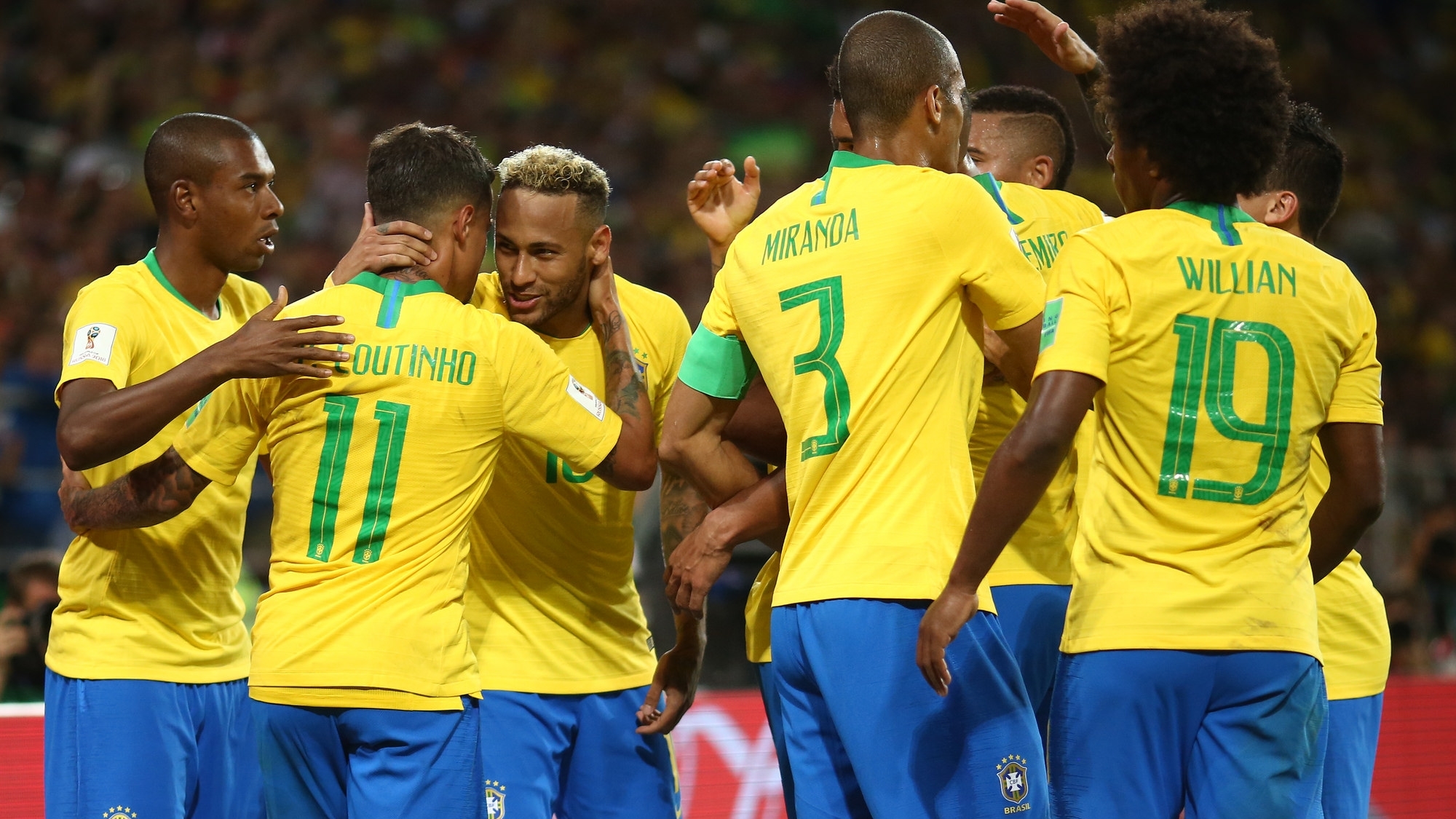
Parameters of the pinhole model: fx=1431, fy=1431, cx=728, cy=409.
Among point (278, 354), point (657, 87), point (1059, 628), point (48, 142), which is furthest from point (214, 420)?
point (657, 87)

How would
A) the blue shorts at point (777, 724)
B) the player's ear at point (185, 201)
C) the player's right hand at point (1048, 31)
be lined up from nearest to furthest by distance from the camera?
the blue shorts at point (777, 724) → the player's ear at point (185, 201) → the player's right hand at point (1048, 31)

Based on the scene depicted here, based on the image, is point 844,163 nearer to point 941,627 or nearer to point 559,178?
point 559,178

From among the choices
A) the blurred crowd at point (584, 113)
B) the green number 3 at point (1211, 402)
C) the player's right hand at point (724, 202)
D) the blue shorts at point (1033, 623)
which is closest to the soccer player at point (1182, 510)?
the green number 3 at point (1211, 402)

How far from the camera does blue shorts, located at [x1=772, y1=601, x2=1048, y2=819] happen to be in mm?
3186

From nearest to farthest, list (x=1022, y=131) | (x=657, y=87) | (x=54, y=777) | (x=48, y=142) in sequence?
(x=54, y=777) < (x=1022, y=131) < (x=48, y=142) < (x=657, y=87)

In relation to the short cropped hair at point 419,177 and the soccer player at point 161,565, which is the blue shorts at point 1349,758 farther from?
the soccer player at point 161,565

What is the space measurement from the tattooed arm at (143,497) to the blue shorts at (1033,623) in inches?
86.5

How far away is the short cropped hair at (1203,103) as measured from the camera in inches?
130

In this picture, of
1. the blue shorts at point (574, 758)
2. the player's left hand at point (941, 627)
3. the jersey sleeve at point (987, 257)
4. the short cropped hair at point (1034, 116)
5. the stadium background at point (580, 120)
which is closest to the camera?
the player's left hand at point (941, 627)

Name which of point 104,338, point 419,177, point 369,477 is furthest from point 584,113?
point 369,477

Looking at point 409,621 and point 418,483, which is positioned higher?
point 418,483

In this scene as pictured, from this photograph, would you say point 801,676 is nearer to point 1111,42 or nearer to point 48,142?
point 1111,42

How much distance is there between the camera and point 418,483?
11.6ft

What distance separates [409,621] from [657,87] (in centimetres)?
1179
